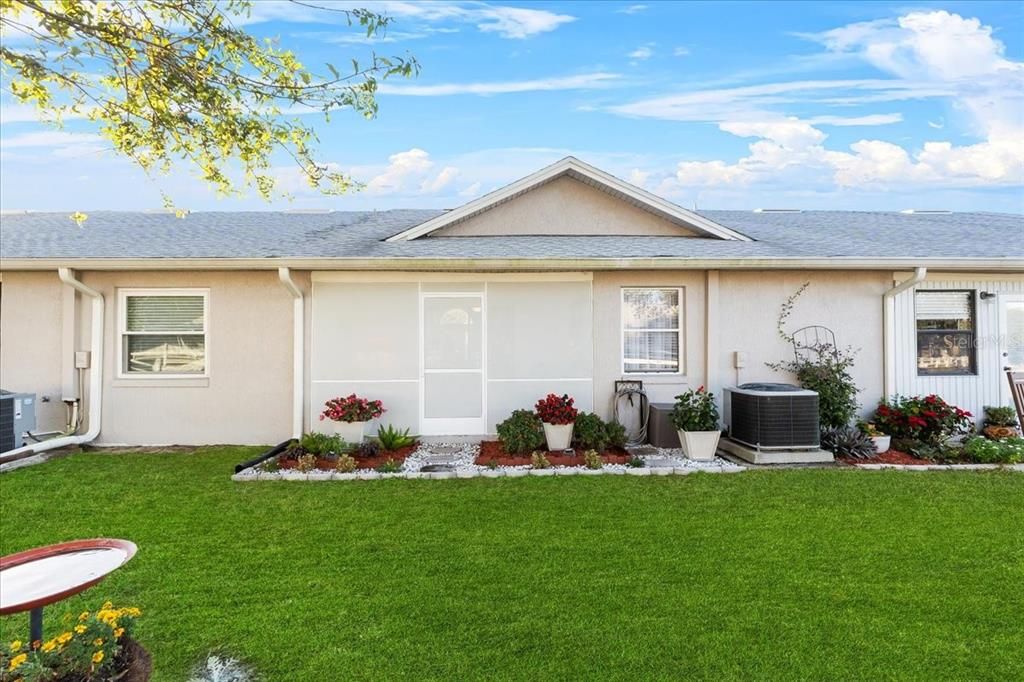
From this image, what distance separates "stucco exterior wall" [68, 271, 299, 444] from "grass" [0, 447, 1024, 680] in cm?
192

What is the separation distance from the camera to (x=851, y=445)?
720 centimetres

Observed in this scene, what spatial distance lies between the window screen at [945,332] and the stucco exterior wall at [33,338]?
13457 millimetres

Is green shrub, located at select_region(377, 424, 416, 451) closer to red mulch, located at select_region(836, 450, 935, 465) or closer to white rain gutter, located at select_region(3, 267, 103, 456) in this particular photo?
white rain gutter, located at select_region(3, 267, 103, 456)

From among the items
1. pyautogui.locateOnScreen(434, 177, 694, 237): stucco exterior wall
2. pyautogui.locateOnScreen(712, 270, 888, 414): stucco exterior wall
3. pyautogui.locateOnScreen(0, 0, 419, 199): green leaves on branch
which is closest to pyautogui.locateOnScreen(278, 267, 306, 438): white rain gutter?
pyautogui.locateOnScreen(434, 177, 694, 237): stucco exterior wall

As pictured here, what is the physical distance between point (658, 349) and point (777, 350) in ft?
5.95

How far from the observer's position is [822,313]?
812 centimetres

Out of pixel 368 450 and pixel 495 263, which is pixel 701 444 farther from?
pixel 368 450

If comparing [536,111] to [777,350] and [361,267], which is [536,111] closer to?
[361,267]

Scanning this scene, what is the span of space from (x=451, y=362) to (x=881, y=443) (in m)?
6.27

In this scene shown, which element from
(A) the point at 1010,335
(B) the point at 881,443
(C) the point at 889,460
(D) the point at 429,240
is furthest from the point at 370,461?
(A) the point at 1010,335

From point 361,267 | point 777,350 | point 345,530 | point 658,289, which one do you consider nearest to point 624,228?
point 658,289

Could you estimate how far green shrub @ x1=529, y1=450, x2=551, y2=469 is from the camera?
671cm

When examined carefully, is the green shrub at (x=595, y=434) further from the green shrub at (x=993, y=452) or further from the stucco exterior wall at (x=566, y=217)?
the green shrub at (x=993, y=452)

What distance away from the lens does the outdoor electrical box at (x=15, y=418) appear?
712 centimetres
